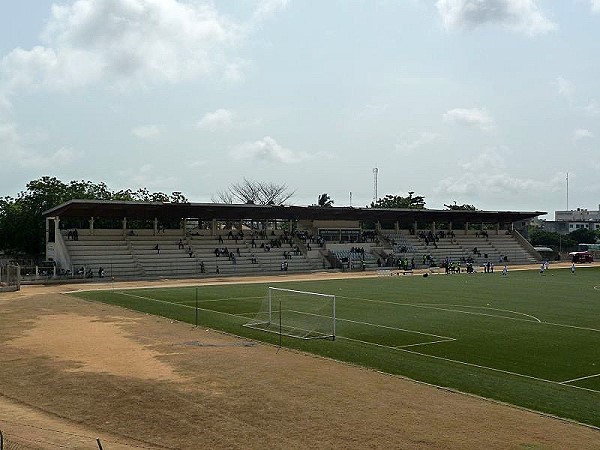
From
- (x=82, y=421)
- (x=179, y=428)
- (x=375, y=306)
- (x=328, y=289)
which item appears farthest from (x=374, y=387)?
(x=328, y=289)

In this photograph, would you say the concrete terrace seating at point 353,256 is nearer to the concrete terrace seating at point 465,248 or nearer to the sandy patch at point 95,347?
the concrete terrace seating at point 465,248

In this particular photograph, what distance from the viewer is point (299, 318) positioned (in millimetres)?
26484

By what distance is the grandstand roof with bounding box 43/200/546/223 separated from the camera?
5775cm

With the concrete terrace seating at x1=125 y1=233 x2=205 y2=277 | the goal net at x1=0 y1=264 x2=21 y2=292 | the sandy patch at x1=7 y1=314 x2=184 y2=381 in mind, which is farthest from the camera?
the concrete terrace seating at x1=125 y1=233 x2=205 y2=277

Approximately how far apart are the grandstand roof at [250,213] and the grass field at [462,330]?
15304mm

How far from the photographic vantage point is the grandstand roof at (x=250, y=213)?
189 ft

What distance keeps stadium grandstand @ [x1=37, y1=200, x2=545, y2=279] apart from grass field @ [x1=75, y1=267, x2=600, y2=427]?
15.8 metres

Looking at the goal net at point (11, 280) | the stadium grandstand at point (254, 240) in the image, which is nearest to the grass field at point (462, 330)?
the goal net at point (11, 280)

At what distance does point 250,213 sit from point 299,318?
41707mm

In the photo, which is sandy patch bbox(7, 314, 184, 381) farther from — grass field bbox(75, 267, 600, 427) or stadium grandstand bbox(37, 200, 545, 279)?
stadium grandstand bbox(37, 200, 545, 279)

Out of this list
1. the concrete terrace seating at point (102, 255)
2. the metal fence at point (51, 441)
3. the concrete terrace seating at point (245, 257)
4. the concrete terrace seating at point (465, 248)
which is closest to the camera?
the metal fence at point (51, 441)

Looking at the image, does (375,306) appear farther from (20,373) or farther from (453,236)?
(453,236)

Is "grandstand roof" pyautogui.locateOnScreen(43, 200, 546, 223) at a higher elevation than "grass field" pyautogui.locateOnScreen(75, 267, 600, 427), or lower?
higher

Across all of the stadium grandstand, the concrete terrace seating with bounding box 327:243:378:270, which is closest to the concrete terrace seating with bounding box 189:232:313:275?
the stadium grandstand
